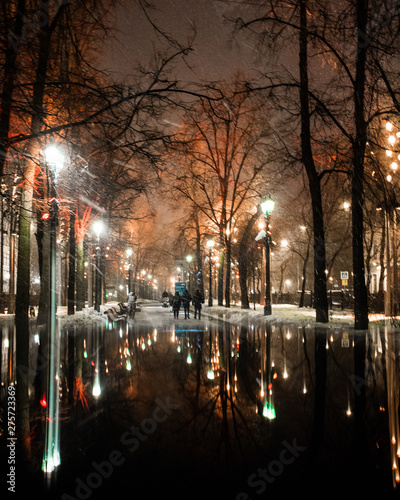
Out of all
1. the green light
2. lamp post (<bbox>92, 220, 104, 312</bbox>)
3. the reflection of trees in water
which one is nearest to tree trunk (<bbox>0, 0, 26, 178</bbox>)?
the reflection of trees in water

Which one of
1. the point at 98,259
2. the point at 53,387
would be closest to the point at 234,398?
the point at 53,387

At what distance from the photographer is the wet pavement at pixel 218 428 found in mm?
3609

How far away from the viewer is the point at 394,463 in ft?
13.1

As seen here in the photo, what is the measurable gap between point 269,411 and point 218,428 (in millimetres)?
962

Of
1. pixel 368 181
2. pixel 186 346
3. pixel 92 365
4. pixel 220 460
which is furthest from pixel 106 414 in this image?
pixel 368 181

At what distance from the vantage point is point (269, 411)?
18.6 ft

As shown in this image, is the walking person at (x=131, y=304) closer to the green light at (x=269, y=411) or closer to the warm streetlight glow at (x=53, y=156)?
the warm streetlight glow at (x=53, y=156)

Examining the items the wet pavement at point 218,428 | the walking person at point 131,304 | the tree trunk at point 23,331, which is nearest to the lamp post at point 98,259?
the walking person at point 131,304

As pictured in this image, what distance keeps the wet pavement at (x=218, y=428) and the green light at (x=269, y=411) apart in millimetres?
13

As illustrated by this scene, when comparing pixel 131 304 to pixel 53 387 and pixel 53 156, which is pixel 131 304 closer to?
pixel 53 156

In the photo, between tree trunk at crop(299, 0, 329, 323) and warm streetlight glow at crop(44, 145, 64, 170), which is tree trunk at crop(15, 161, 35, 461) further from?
tree trunk at crop(299, 0, 329, 323)


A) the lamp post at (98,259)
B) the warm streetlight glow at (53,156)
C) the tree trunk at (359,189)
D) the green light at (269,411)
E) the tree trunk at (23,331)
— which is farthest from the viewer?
the lamp post at (98,259)

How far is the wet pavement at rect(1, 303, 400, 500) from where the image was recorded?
3.61 m

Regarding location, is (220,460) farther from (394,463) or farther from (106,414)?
(106,414)
